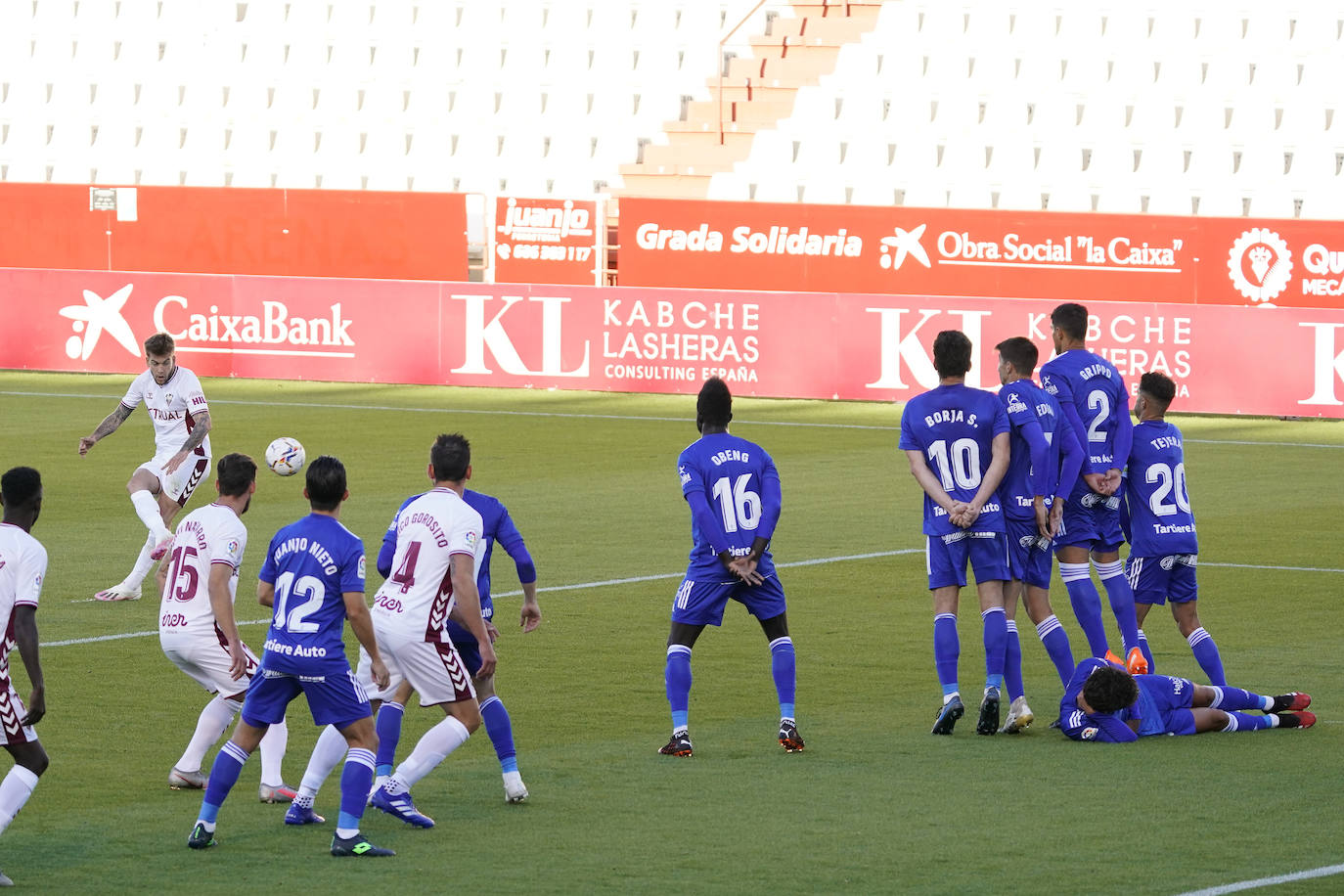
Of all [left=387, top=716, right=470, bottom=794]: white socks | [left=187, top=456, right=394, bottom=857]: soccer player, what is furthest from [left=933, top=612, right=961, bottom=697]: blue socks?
[left=187, top=456, right=394, bottom=857]: soccer player

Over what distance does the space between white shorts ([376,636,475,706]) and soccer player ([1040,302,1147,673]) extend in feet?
13.6

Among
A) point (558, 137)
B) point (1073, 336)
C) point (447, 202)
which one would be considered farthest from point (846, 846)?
point (558, 137)

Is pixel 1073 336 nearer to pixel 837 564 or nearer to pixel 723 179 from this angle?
pixel 837 564

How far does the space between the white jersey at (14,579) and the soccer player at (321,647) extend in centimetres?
85

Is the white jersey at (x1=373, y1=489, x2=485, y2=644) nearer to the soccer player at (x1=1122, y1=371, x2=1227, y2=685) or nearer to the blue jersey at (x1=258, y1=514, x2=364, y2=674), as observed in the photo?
the blue jersey at (x1=258, y1=514, x2=364, y2=674)

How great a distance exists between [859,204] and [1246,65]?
6906mm

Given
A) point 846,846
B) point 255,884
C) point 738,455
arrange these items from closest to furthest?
point 255,884 → point 846,846 → point 738,455

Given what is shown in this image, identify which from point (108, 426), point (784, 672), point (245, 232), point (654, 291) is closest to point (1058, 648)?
point (784, 672)

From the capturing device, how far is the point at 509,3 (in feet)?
133

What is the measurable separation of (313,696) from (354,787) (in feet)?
1.28

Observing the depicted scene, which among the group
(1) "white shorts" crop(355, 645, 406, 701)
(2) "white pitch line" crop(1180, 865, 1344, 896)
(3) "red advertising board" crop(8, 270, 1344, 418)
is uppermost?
(3) "red advertising board" crop(8, 270, 1344, 418)

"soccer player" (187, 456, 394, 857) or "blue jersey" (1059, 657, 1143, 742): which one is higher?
"soccer player" (187, 456, 394, 857)

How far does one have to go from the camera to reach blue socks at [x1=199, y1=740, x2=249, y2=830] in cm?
834

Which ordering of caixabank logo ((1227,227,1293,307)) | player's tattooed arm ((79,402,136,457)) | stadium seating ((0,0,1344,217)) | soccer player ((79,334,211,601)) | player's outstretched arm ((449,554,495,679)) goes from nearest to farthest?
player's outstretched arm ((449,554,495,679)) < soccer player ((79,334,211,601)) < player's tattooed arm ((79,402,136,457)) < caixabank logo ((1227,227,1293,307)) < stadium seating ((0,0,1344,217))
